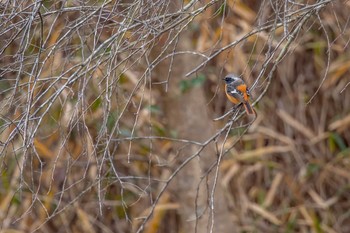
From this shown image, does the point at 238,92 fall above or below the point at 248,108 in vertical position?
above

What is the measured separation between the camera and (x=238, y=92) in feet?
12.7

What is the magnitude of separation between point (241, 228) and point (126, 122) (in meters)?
1.24

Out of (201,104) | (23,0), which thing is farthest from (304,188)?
(23,0)

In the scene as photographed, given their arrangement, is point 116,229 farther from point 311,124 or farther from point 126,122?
point 311,124

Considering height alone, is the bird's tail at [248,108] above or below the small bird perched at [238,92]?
below

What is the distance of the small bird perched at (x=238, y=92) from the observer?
3.68 metres

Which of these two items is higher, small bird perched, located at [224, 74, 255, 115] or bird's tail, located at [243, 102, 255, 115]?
small bird perched, located at [224, 74, 255, 115]

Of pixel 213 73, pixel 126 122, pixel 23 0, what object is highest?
pixel 213 73

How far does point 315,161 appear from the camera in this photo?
6.79 m

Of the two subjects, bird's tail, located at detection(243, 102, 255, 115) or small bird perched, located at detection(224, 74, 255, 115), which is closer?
bird's tail, located at detection(243, 102, 255, 115)

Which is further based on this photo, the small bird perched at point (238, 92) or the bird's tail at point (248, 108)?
the small bird perched at point (238, 92)

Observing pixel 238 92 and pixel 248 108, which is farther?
pixel 238 92

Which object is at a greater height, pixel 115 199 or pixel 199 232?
pixel 115 199

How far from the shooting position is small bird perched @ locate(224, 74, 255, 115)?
3.68 metres
